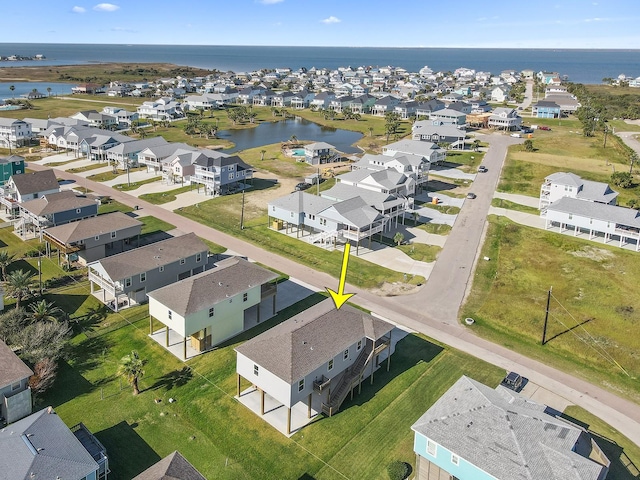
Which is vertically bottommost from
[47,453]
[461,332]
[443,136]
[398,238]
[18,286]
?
[461,332]

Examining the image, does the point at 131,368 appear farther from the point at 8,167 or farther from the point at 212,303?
the point at 8,167

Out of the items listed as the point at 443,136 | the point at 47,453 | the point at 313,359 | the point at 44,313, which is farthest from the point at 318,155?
the point at 47,453

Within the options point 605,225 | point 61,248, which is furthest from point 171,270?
point 605,225

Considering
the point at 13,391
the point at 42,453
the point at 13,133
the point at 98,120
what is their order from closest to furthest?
the point at 42,453 < the point at 13,391 < the point at 13,133 < the point at 98,120

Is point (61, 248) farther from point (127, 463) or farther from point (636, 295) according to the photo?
point (636, 295)

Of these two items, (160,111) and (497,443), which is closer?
(497,443)

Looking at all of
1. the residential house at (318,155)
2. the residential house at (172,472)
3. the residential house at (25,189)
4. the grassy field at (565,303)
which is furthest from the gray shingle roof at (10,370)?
the residential house at (318,155)

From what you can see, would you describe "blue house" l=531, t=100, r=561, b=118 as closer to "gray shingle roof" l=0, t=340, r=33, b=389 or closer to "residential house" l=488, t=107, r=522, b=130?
"residential house" l=488, t=107, r=522, b=130

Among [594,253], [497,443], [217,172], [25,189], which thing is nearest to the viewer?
[497,443]
